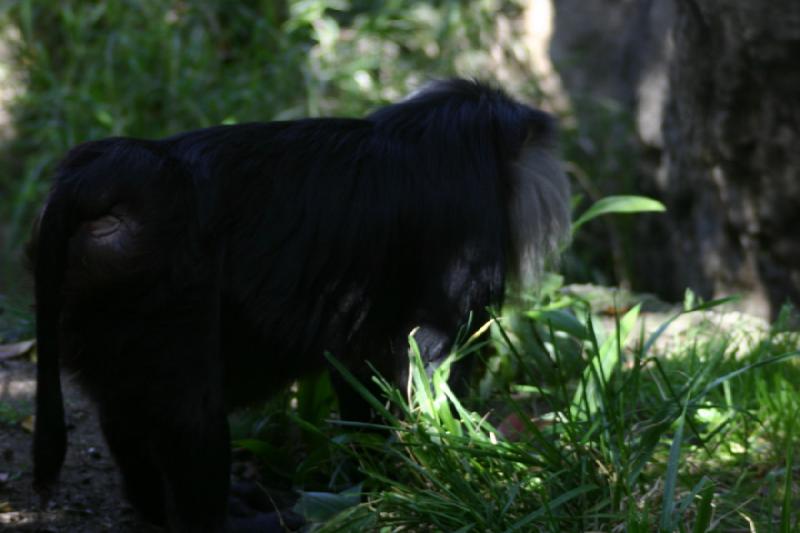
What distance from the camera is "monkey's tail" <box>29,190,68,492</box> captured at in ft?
8.50

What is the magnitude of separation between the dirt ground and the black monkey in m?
0.17

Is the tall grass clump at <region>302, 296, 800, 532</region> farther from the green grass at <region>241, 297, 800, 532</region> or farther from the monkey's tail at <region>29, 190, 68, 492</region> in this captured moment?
the monkey's tail at <region>29, 190, 68, 492</region>

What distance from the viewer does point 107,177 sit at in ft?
8.65

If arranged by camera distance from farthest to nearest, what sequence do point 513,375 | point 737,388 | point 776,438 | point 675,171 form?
point 675,171 → point 513,375 → point 737,388 → point 776,438

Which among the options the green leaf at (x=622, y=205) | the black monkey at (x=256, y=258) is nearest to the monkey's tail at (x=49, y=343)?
the black monkey at (x=256, y=258)

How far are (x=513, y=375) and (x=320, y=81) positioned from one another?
3.34 meters

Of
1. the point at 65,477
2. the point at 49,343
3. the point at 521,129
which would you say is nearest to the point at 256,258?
the point at 49,343

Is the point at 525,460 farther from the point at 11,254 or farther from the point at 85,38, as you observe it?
the point at 85,38

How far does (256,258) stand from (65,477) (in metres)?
1.05

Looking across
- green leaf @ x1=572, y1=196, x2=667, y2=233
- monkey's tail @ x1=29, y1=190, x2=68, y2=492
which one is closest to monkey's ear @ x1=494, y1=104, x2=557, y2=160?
green leaf @ x1=572, y1=196, x2=667, y2=233

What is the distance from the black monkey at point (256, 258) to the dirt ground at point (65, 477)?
0.55 feet

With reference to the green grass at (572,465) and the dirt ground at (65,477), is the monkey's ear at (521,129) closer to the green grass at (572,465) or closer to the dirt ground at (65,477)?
the green grass at (572,465)

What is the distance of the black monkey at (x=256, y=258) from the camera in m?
2.61

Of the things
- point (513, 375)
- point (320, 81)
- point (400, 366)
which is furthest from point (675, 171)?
point (400, 366)
